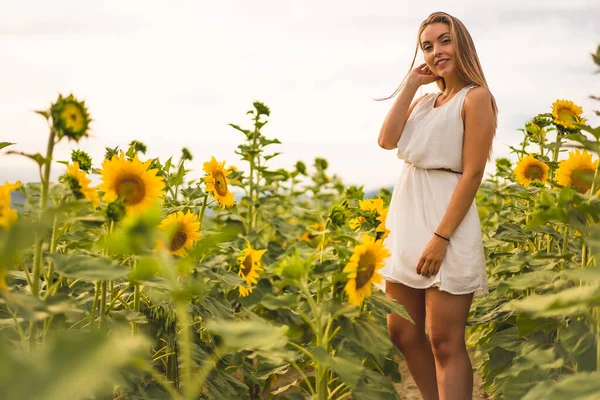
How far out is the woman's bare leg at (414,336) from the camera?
92.0 inches

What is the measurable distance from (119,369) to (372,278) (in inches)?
24.4

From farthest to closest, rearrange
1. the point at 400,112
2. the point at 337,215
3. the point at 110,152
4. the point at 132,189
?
1. the point at 400,112
2. the point at 110,152
3. the point at 337,215
4. the point at 132,189

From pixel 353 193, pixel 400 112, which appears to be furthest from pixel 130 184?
pixel 353 193

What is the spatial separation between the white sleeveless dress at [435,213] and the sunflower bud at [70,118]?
4.63 feet

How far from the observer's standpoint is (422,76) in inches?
97.7

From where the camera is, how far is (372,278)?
1397 millimetres

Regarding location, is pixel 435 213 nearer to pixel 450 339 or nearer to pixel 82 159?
pixel 450 339

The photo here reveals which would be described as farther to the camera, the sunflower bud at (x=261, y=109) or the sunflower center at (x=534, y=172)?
the sunflower bud at (x=261, y=109)

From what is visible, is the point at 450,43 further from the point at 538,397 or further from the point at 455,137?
the point at 538,397

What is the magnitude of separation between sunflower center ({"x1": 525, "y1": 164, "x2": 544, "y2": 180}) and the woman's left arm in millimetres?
794

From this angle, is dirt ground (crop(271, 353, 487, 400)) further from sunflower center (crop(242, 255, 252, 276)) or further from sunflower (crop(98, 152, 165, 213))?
sunflower (crop(98, 152, 165, 213))

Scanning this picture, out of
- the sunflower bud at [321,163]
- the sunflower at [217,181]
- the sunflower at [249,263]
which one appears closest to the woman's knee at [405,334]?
the sunflower at [249,263]

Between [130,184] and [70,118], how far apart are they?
0.42 metres

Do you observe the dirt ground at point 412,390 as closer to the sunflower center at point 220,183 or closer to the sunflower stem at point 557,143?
the sunflower stem at point 557,143
